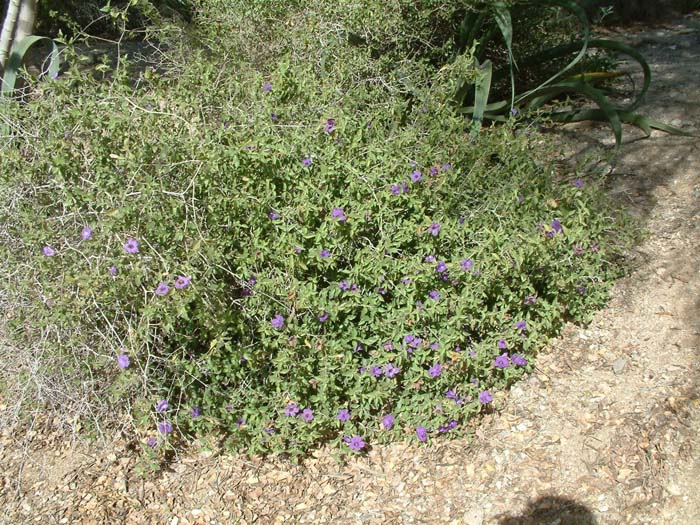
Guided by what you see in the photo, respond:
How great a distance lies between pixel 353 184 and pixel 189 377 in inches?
39.9

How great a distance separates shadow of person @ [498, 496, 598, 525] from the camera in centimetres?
242

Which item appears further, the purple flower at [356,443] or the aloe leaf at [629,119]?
the aloe leaf at [629,119]

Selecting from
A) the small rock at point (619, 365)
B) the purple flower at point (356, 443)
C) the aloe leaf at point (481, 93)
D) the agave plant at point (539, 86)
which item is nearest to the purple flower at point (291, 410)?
the purple flower at point (356, 443)

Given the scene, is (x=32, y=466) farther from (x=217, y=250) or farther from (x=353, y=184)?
(x=353, y=184)

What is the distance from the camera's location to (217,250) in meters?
2.62

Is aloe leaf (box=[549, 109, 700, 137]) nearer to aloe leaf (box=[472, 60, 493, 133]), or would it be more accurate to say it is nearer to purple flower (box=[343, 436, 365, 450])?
aloe leaf (box=[472, 60, 493, 133])

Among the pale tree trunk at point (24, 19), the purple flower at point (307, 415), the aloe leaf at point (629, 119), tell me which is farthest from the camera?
the aloe leaf at point (629, 119)

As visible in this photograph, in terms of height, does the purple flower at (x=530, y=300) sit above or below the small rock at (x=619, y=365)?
above

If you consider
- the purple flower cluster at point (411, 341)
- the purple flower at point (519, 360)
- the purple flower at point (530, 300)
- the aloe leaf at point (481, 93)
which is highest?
the aloe leaf at point (481, 93)

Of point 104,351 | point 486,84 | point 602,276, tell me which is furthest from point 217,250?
point 486,84

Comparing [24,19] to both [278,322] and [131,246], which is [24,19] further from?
[278,322]

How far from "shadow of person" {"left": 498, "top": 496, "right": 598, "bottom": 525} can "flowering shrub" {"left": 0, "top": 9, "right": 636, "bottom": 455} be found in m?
0.41

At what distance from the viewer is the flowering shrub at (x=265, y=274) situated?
102 inches

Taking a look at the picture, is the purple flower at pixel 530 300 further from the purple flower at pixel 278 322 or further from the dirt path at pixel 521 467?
the purple flower at pixel 278 322
